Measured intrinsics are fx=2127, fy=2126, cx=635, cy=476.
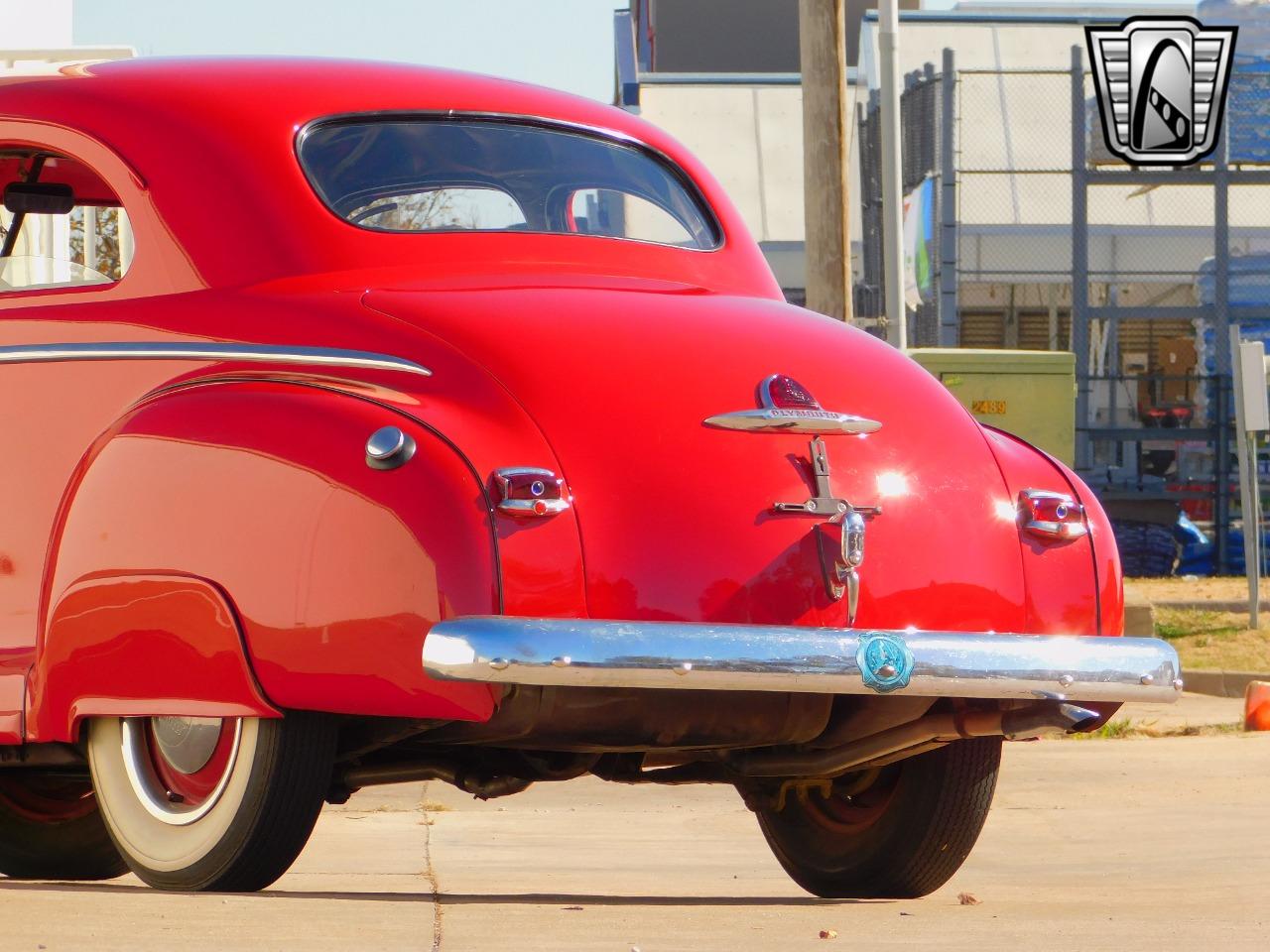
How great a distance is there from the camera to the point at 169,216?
4793 mm

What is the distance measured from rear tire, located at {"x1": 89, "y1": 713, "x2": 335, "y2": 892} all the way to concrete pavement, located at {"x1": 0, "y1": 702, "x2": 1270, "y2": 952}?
10 centimetres

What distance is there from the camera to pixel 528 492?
4035 millimetres

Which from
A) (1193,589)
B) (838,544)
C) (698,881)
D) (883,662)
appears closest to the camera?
(883,662)

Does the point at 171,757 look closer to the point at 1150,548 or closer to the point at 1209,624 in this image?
the point at 1209,624

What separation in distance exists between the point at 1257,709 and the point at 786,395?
728cm

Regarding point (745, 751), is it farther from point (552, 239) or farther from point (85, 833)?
point (85, 833)

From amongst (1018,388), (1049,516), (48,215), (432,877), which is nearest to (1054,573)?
(1049,516)

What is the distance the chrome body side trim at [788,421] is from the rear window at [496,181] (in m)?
1.03

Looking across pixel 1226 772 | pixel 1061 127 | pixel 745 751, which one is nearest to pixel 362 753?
pixel 745 751

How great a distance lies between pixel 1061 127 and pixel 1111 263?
168 cm

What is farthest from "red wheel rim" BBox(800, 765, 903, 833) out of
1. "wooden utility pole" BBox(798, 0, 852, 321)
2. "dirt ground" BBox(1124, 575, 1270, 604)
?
"dirt ground" BBox(1124, 575, 1270, 604)

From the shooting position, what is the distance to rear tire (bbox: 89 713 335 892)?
14.1 feet

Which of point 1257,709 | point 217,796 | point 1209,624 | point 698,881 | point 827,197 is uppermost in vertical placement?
point 827,197

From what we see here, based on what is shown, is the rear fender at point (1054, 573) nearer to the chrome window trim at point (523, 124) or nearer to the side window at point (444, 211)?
the chrome window trim at point (523, 124)
